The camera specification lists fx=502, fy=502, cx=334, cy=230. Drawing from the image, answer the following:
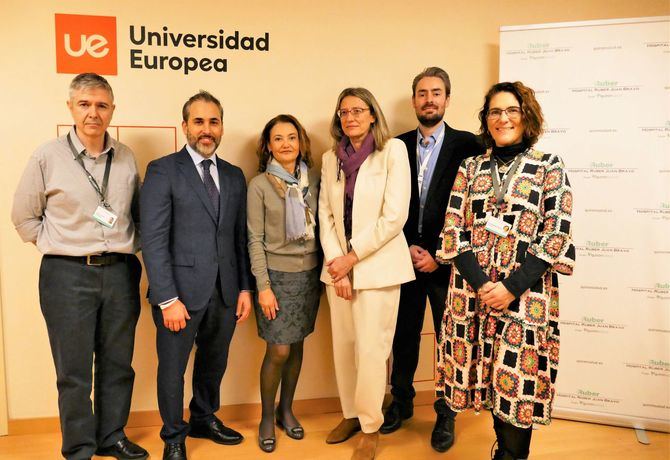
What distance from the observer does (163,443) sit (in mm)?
2828

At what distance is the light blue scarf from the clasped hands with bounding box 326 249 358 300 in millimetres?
220

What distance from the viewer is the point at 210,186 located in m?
2.54

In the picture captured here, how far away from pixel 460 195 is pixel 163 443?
6.97 feet

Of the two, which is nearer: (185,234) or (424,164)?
(185,234)

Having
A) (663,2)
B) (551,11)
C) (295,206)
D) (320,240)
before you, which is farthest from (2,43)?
(663,2)

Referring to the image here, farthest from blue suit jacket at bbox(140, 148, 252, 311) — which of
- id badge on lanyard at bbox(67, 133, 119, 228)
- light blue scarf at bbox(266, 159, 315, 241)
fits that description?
light blue scarf at bbox(266, 159, 315, 241)

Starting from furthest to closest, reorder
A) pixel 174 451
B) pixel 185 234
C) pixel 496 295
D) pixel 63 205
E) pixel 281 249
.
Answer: pixel 281 249 → pixel 174 451 → pixel 185 234 → pixel 63 205 → pixel 496 295

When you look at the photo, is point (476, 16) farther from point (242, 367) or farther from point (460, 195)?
Answer: point (242, 367)

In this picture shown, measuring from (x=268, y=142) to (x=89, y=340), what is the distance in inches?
53.4

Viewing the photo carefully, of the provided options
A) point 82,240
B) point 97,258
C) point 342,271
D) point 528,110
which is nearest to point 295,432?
point 342,271

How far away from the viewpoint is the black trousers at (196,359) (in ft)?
8.21

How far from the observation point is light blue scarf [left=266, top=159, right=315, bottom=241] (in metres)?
2.61

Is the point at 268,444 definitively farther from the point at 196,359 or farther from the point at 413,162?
the point at 413,162

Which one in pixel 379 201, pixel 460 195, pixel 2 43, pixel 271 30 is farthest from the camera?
pixel 271 30
